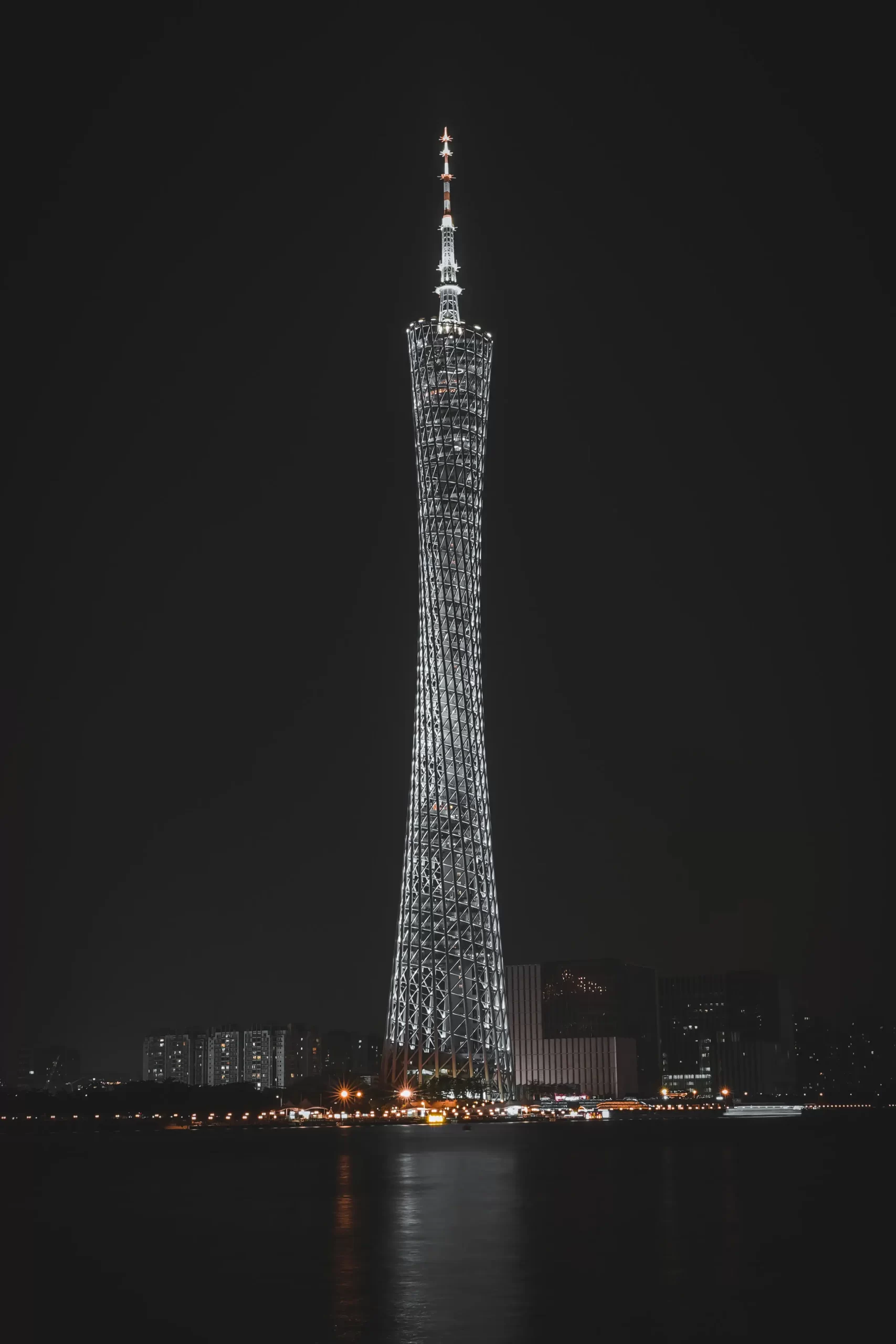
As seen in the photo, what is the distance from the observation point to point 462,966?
7131cm

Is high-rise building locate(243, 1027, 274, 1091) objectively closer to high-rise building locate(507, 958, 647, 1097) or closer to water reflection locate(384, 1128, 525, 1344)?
high-rise building locate(507, 958, 647, 1097)

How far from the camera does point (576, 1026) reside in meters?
129

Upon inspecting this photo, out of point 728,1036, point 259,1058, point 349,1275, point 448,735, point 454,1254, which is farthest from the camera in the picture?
point 259,1058

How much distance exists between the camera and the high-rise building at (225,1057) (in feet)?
580

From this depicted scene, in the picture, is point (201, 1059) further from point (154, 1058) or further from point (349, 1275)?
point (349, 1275)

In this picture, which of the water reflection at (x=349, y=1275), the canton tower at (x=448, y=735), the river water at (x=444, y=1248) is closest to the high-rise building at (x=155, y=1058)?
the canton tower at (x=448, y=735)

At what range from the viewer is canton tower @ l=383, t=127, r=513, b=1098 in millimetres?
67750

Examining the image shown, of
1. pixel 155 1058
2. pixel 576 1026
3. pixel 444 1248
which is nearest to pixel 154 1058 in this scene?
pixel 155 1058

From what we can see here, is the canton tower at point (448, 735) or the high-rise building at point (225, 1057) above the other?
the canton tower at point (448, 735)

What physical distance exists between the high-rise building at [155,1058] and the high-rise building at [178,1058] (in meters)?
0.83

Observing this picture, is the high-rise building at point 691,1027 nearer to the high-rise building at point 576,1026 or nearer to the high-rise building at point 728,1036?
the high-rise building at point 728,1036

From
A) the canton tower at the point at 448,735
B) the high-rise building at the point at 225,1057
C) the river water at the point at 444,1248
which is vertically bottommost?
the river water at the point at 444,1248

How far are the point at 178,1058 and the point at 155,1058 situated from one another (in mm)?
5418

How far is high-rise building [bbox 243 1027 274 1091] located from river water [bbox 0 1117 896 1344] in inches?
5196
